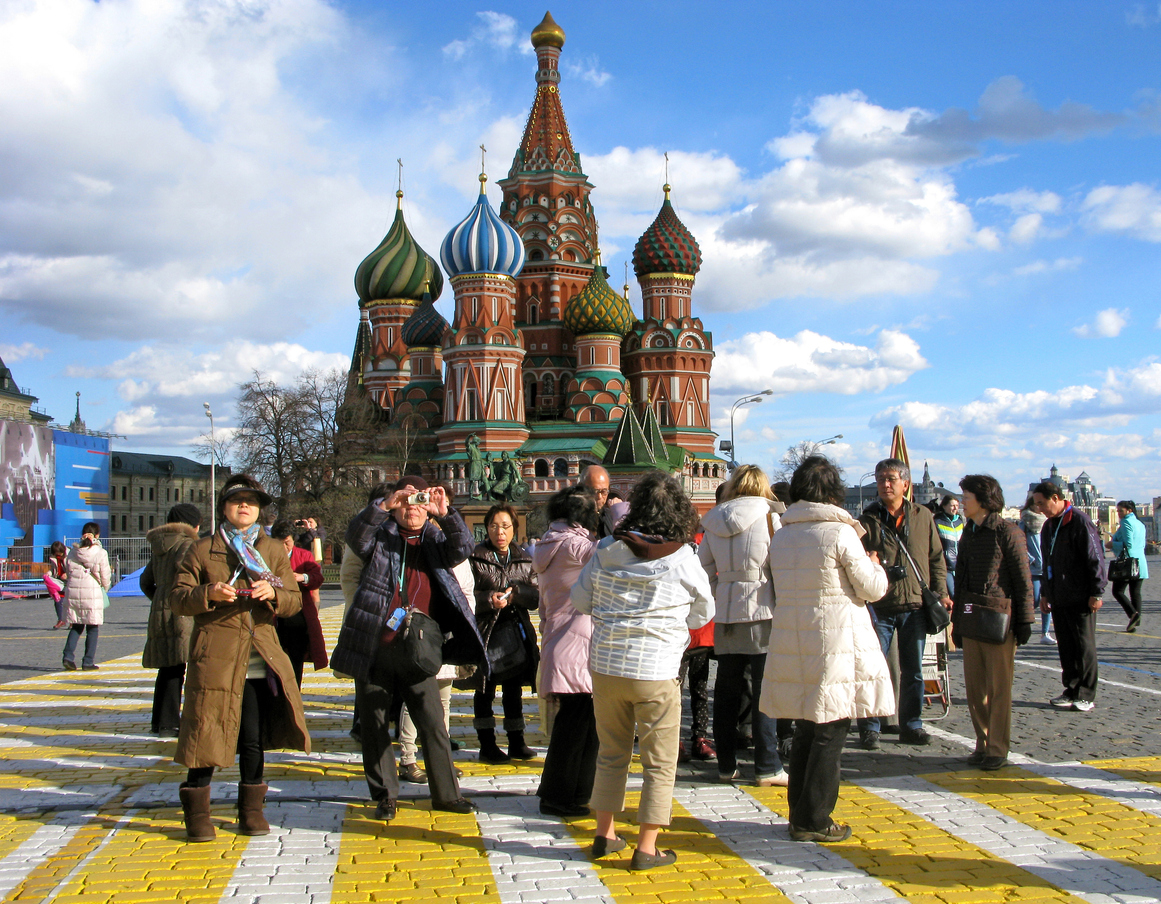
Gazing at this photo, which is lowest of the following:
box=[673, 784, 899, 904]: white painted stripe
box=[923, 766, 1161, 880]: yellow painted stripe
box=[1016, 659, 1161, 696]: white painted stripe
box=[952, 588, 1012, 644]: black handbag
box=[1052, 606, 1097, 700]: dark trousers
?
box=[673, 784, 899, 904]: white painted stripe

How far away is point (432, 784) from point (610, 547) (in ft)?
5.66

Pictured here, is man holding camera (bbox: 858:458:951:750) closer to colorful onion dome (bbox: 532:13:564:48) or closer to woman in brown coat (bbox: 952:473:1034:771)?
woman in brown coat (bbox: 952:473:1034:771)

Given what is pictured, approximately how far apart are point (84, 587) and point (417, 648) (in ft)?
25.0

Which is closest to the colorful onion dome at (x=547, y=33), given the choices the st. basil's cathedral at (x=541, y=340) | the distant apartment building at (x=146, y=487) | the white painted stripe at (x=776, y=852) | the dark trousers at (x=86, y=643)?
the st. basil's cathedral at (x=541, y=340)

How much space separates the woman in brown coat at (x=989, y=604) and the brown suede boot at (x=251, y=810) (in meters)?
4.12

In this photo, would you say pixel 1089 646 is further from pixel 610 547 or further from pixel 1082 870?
pixel 610 547

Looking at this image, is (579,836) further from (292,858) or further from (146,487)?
(146,487)

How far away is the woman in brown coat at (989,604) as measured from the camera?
604cm

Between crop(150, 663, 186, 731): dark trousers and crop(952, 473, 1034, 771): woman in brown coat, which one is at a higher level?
crop(952, 473, 1034, 771): woman in brown coat

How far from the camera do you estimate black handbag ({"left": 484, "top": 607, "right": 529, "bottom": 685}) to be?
6230 millimetres

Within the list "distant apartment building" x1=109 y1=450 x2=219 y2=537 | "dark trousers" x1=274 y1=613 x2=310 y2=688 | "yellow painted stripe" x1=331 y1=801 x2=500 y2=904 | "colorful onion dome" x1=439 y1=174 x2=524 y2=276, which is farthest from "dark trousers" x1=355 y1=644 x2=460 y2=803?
"distant apartment building" x1=109 y1=450 x2=219 y2=537

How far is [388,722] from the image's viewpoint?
516 centimetres

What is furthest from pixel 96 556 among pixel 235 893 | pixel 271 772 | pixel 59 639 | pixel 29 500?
pixel 29 500

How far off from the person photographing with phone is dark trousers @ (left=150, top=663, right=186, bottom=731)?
300 centimetres
